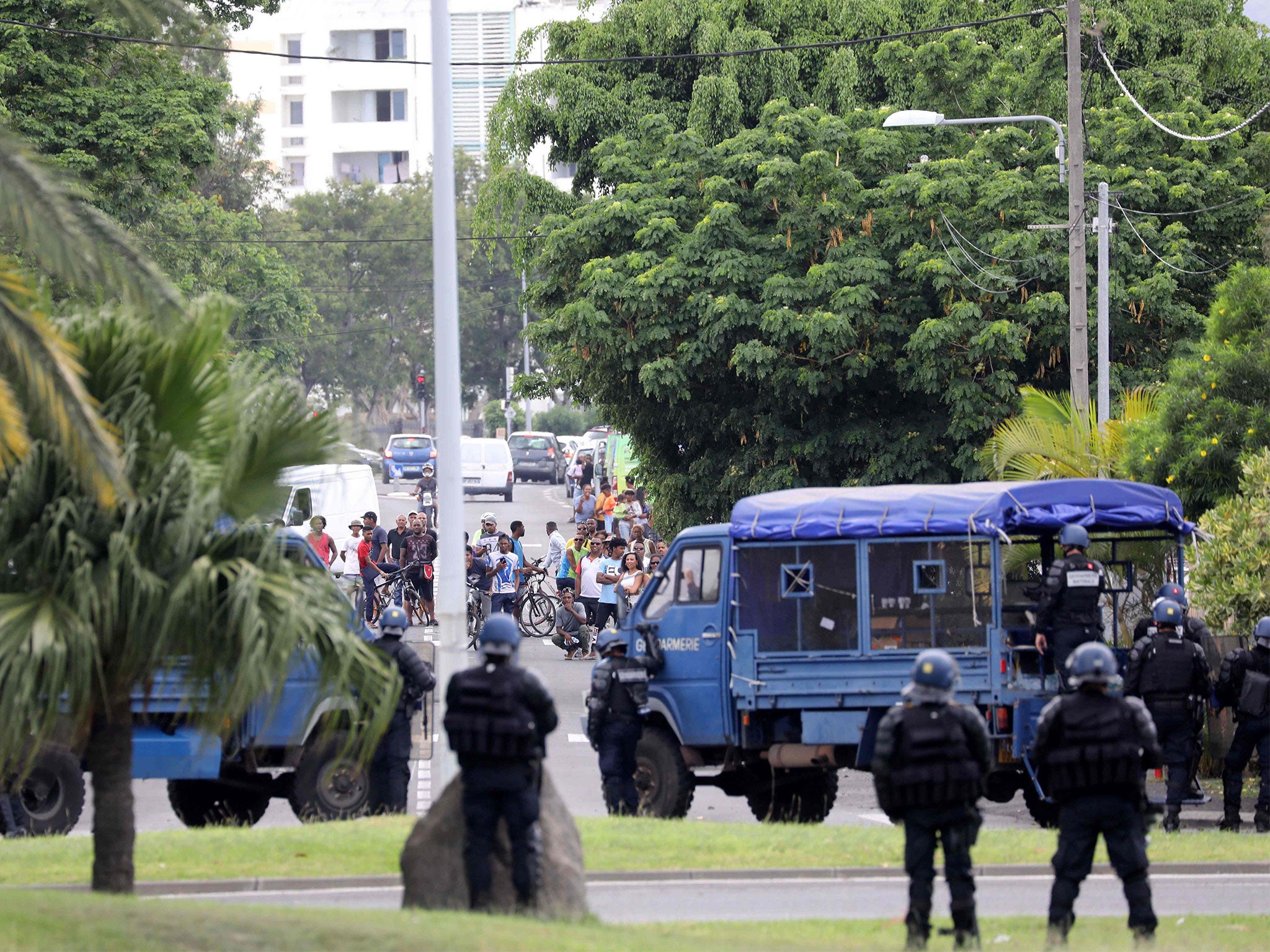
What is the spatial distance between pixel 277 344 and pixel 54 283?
33.5 metres

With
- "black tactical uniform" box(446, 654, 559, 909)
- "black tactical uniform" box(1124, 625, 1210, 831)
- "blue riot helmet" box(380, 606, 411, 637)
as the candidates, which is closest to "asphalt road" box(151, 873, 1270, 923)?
"black tactical uniform" box(446, 654, 559, 909)

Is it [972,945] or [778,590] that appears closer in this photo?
[972,945]

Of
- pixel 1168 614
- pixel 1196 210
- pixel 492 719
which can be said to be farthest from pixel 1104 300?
pixel 492 719

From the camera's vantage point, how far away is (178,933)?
6566mm

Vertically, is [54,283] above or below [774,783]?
above

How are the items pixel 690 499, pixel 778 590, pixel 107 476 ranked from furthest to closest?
pixel 690 499 → pixel 778 590 → pixel 107 476

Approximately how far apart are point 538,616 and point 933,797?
62.5 feet

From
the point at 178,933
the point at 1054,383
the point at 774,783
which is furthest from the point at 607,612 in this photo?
the point at 178,933

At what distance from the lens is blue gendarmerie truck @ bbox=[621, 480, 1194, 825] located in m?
12.6

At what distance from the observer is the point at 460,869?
8.03 meters

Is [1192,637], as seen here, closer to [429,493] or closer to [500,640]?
[500,640]

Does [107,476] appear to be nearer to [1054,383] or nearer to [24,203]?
[24,203]

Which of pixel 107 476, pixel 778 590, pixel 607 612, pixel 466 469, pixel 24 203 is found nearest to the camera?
pixel 107 476

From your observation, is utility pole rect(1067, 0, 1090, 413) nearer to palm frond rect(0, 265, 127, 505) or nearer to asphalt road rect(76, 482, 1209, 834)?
asphalt road rect(76, 482, 1209, 834)
